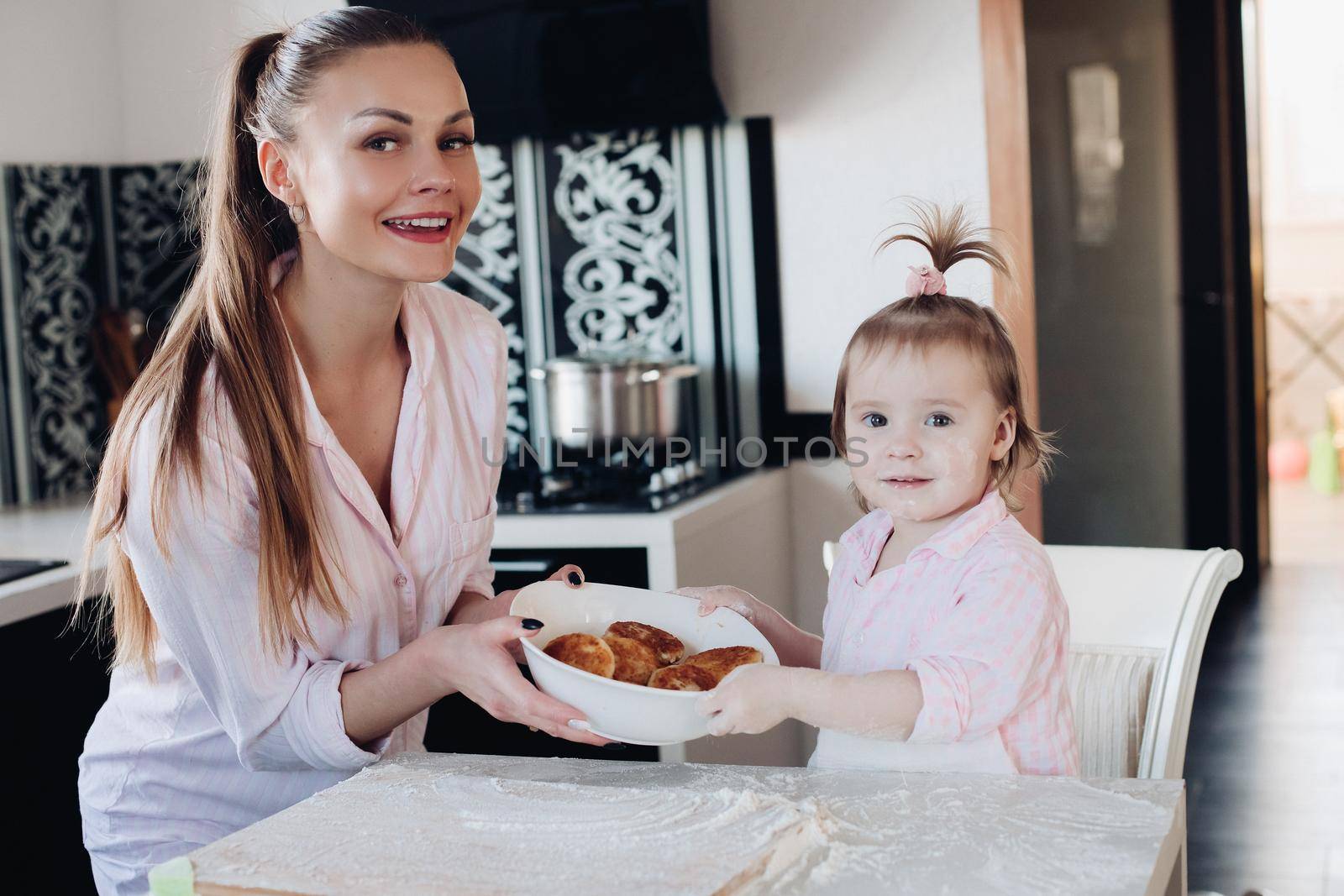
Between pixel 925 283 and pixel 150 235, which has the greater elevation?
pixel 150 235

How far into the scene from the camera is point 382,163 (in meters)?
1.29

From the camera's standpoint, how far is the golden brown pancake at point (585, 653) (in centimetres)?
114

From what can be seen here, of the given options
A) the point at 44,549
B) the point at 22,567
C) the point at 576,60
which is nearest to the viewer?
the point at 22,567

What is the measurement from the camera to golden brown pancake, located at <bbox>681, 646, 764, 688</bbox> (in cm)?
117

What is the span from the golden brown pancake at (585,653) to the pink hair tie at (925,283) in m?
0.44

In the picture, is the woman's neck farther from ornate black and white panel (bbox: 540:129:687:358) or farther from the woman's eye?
ornate black and white panel (bbox: 540:129:687:358)

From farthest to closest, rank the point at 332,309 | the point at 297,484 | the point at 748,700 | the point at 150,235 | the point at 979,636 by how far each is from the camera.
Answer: the point at 150,235 → the point at 332,309 → the point at 297,484 → the point at 979,636 → the point at 748,700

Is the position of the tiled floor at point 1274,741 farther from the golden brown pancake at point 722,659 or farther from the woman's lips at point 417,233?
the woman's lips at point 417,233

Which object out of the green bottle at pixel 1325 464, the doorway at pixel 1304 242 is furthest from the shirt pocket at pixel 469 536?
the green bottle at pixel 1325 464

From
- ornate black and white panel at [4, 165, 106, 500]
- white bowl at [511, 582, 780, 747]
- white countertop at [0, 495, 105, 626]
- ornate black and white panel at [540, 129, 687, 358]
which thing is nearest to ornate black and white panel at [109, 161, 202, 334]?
ornate black and white panel at [4, 165, 106, 500]

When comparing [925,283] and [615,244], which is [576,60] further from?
[925,283]

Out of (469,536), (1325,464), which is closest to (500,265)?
(469,536)

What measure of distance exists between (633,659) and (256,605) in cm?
35

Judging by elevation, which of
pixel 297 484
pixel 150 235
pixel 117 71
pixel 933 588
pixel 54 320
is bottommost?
pixel 933 588
